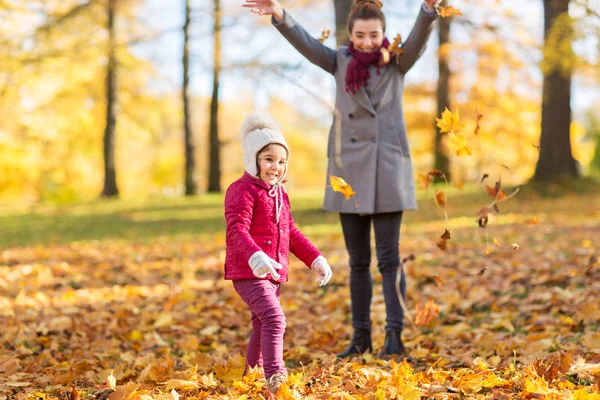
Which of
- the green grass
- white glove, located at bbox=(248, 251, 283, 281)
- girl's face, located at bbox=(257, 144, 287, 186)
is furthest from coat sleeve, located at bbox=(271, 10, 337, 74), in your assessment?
the green grass

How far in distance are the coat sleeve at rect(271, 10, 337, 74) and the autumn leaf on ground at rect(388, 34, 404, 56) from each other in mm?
399

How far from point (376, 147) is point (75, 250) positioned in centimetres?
639

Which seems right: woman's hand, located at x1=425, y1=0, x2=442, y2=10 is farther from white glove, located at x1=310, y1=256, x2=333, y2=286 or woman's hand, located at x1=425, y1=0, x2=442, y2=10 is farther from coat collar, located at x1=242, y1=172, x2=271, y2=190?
white glove, located at x1=310, y1=256, x2=333, y2=286

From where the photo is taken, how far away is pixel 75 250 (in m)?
8.85

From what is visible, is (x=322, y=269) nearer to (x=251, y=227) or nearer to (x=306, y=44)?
(x=251, y=227)

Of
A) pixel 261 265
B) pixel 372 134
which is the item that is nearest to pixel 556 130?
pixel 372 134

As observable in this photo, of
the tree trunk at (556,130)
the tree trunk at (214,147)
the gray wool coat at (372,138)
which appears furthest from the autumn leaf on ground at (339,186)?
the tree trunk at (214,147)

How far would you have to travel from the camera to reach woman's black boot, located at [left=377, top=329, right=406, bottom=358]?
12.2ft

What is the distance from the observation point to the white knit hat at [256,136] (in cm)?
293

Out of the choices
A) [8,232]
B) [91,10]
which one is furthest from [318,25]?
[8,232]

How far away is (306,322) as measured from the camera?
485 cm

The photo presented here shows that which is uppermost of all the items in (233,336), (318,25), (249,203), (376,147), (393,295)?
(318,25)

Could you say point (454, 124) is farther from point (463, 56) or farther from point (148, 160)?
point (148, 160)

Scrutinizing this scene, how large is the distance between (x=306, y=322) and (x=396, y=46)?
229 cm
